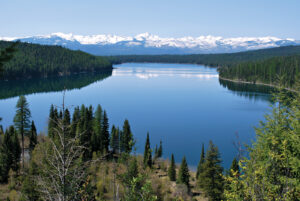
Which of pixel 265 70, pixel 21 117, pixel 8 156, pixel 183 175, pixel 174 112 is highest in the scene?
pixel 265 70

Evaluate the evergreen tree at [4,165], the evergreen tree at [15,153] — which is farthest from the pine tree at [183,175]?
the evergreen tree at [4,165]

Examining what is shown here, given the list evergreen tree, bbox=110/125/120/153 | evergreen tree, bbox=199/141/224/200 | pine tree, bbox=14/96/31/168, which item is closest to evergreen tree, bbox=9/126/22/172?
pine tree, bbox=14/96/31/168

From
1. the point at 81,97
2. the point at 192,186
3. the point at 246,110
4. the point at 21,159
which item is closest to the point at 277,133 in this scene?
the point at 192,186

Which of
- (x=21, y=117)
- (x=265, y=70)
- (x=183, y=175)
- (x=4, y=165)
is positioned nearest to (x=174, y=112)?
(x=183, y=175)

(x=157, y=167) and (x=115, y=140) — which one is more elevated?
(x=115, y=140)

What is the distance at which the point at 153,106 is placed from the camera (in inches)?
3415

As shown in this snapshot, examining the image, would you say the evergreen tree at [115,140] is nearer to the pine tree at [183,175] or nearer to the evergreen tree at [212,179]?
the pine tree at [183,175]

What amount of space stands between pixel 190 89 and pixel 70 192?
4638 inches

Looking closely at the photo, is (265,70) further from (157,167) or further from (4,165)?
(4,165)

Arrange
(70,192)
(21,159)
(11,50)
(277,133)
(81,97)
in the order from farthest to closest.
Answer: (81,97) < (21,159) < (277,133) < (70,192) < (11,50)

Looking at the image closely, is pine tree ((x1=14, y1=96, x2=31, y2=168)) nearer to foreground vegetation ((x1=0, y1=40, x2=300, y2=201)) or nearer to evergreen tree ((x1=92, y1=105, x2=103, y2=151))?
foreground vegetation ((x1=0, y1=40, x2=300, y2=201))

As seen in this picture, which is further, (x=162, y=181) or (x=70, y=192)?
(x=162, y=181)

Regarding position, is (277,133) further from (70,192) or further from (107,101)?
(107,101)

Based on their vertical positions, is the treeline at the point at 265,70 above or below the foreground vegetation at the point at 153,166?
above
